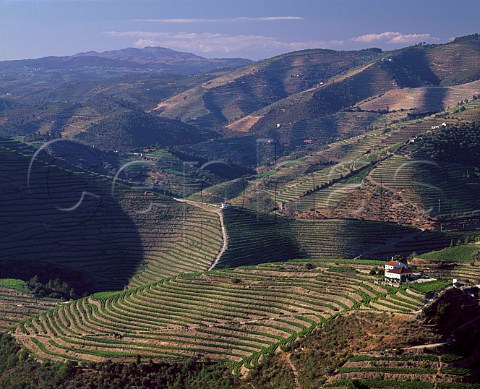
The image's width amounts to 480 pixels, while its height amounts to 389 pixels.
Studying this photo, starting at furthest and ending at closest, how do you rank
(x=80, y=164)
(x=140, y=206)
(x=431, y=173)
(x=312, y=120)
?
(x=312, y=120) < (x=80, y=164) < (x=431, y=173) < (x=140, y=206)

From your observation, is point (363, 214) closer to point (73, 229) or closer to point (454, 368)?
point (73, 229)

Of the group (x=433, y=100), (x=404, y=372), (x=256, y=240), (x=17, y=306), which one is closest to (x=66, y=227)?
(x=256, y=240)

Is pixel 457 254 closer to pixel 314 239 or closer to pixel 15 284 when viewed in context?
pixel 314 239

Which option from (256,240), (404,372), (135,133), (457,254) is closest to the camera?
(404,372)

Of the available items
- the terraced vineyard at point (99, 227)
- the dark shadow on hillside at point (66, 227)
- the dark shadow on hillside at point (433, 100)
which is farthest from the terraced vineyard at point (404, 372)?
the dark shadow on hillside at point (433, 100)

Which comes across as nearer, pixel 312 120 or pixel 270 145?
pixel 270 145

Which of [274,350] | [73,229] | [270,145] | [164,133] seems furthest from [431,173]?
[164,133]

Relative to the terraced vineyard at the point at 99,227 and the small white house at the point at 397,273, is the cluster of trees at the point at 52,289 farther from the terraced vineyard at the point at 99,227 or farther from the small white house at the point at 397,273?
the small white house at the point at 397,273
